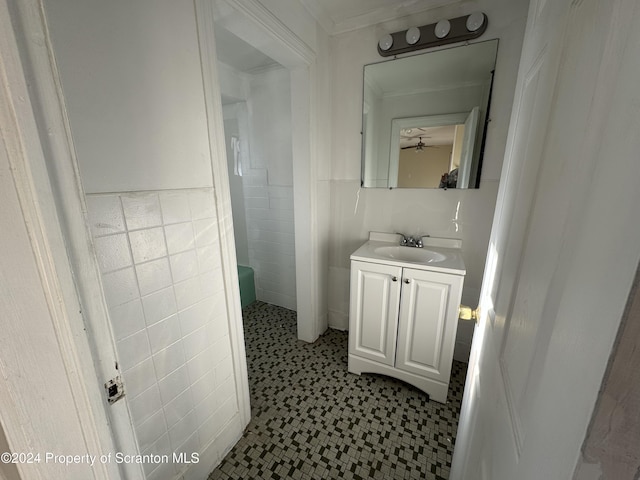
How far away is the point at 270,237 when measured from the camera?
254cm

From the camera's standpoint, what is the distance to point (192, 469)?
3.55ft

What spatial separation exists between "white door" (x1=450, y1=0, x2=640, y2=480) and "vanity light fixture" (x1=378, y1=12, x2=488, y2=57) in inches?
43.6

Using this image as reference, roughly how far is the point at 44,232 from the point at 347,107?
6.26ft

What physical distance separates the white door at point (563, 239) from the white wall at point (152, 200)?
798mm

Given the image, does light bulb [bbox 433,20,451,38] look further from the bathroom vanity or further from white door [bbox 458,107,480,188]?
the bathroom vanity

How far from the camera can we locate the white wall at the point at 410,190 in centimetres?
143

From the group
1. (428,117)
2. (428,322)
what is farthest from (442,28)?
(428,322)

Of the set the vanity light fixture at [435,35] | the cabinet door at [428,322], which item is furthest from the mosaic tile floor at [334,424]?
the vanity light fixture at [435,35]

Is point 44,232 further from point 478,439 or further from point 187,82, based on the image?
point 478,439

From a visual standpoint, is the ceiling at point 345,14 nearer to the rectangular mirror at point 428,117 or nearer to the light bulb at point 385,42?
the light bulb at point 385,42

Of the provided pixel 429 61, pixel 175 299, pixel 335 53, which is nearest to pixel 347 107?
pixel 335 53

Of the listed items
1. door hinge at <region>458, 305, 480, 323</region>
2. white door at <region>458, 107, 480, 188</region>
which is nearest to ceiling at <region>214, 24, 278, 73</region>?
white door at <region>458, 107, 480, 188</region>

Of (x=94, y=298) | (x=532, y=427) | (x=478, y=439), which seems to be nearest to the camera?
(x=532, y=427)

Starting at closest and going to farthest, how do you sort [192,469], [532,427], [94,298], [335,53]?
1. [532,427]
2. [94,298]
3. [192,469]
4. [335,53]
